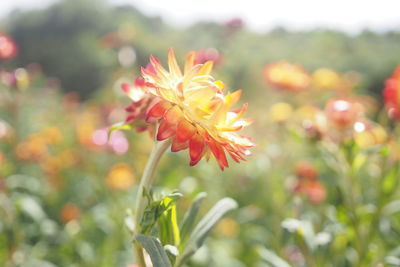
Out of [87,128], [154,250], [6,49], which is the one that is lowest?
[87,128]

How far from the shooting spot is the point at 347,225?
1373 millimetres

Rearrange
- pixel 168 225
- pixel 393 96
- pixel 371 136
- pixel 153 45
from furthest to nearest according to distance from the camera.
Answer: pixel 153 45 → pixel 371 136 → pixel 393 96 → pixel 168 225

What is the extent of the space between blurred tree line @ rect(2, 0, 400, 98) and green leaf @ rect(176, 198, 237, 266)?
182 inches

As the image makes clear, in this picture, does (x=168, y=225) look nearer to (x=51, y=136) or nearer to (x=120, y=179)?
(x=120, y=179)

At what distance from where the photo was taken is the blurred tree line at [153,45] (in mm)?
7414

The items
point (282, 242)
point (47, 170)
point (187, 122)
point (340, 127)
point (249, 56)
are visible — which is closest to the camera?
point (187, 122)

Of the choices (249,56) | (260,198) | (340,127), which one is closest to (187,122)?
(340,127)

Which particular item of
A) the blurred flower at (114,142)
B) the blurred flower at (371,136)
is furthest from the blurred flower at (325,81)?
the blurred flower at (114,142)

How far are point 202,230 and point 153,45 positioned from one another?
811cm

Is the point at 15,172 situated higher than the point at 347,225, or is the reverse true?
the point at 15,172

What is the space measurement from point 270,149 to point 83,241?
93 cm

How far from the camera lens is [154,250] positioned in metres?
0.67

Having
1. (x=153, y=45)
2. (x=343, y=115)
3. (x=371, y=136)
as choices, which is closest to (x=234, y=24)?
(x=371, y=136)

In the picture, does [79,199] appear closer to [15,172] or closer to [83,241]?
[15,172]
